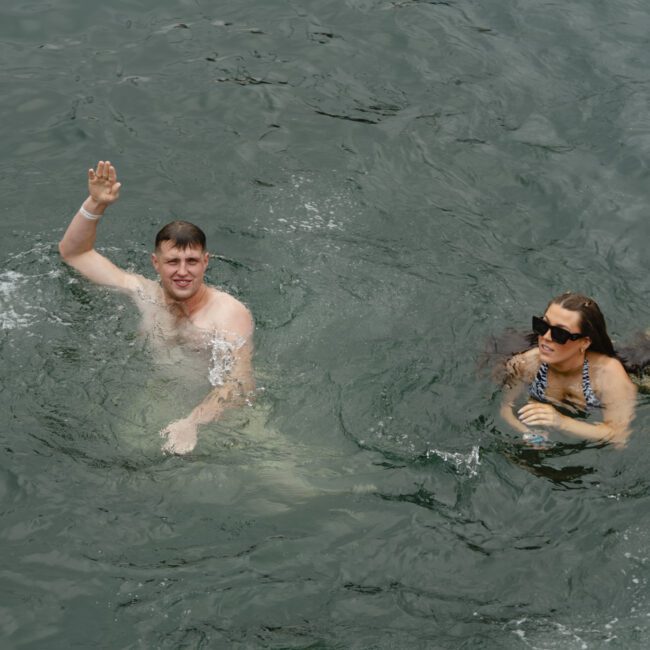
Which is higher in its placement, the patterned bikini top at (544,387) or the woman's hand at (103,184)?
the woman's hand at (103,184)

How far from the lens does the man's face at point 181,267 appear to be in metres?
8.32

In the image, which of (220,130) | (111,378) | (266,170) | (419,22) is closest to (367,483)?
(111,378)

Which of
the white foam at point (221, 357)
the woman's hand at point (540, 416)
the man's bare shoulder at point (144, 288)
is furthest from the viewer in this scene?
the man's bare shoulder at point (144, 288)

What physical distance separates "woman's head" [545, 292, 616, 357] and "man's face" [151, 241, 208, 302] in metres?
2.85

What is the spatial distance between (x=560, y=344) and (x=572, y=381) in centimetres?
58

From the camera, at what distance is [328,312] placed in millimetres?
9570

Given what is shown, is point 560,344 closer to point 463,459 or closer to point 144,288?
point 463,459

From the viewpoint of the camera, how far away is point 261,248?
10.4m

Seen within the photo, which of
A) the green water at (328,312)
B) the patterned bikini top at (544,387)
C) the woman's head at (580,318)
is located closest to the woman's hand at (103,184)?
the green water at (328,312)

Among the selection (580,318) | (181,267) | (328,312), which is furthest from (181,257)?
(580,318)

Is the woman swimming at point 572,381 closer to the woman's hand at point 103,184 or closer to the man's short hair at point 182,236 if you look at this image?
the man's short hair at point 182,236

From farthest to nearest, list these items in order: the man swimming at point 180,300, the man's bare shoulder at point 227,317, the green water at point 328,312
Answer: the man's bare shoulder at point 227,317 → the man swimming at point 180,300 → the green water at point 328,312

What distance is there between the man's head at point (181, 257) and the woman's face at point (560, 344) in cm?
285

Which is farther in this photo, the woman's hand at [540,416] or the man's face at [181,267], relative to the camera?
the man's face at [181,267]
